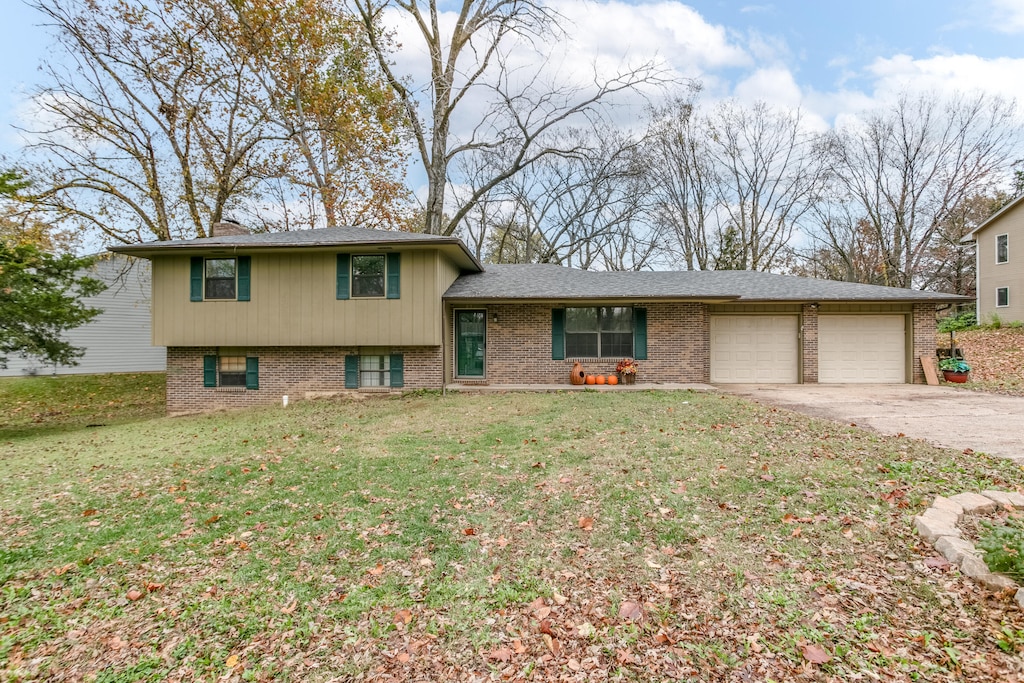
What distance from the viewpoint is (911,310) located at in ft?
40.4

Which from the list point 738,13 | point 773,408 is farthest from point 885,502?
point 738,13

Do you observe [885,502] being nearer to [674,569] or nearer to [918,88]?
[674,569]

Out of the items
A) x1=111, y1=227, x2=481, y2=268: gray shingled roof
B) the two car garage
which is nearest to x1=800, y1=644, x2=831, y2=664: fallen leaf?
x1=111, y1=227, x2=481, y2=268: gray shingled roof

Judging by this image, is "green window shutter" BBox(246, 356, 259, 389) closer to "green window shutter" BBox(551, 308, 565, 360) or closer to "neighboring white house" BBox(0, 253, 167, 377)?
"green window shutter" BBox(551, 308, 565, 360)

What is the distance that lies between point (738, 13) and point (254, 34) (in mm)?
15473

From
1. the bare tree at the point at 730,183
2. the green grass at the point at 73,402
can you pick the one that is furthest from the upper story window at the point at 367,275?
the bare tree at the point at 730,183

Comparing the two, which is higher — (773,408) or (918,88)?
(918,88)

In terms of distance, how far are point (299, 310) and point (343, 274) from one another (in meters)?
1.38

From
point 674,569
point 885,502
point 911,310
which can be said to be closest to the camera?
point 674,569

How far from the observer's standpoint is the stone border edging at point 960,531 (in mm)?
2982

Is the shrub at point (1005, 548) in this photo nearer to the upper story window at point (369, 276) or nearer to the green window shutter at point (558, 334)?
the green window shutter at point (558, 334)

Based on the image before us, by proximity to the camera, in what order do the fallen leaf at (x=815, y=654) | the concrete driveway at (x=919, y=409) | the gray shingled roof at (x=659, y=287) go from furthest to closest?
the gray shingled roof at (x=659, y=287)
the concrete driveway at (x=919, y=409)
the fallen leaf at (x=815, y=654)

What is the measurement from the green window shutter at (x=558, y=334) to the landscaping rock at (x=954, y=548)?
9200 mm

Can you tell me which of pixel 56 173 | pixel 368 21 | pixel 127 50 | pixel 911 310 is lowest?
pixel 911 310
